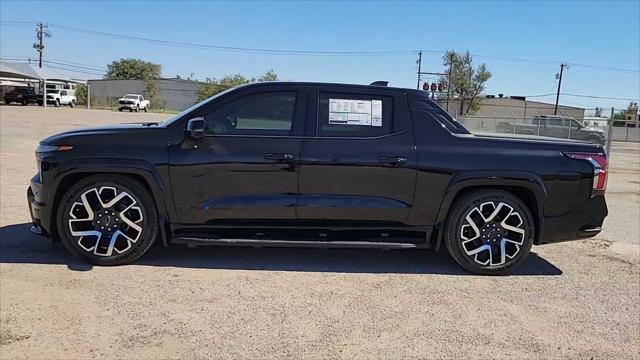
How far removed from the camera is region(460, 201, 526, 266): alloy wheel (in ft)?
16.3

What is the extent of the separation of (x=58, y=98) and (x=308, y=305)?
187 ft

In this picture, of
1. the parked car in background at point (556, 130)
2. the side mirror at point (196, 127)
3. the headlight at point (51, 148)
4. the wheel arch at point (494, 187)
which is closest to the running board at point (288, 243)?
the wheel arch at point (494, 187)

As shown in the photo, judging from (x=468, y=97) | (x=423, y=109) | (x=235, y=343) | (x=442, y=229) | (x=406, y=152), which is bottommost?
(x=235, y=343)

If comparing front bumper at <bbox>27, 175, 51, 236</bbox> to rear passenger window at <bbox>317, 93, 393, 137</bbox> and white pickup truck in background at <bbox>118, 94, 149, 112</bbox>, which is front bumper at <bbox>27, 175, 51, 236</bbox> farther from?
white pickup truck in background at <bbox>118, 94, 149, 112</bbox>

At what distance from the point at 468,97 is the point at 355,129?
7064cm

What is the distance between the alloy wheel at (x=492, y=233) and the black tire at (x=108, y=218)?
2.97 m

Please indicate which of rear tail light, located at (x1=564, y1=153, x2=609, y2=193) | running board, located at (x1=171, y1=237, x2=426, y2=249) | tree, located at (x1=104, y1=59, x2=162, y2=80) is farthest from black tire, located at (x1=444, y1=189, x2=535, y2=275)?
tree, located at (x1=104, y1=59, x2=162, y2=80)

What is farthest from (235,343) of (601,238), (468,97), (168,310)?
(468,97)

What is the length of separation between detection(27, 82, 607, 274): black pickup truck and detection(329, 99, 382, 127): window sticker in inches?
0.4

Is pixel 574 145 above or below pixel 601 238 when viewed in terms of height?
above

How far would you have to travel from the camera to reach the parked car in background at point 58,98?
52700 mm

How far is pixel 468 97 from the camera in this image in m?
71.8

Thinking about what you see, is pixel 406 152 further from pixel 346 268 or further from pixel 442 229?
pixel 346 268

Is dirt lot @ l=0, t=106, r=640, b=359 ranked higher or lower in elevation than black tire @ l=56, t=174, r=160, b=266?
lower
